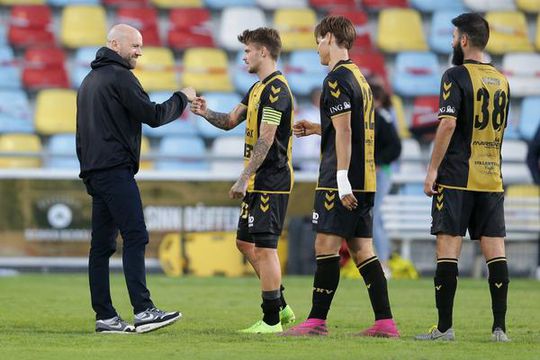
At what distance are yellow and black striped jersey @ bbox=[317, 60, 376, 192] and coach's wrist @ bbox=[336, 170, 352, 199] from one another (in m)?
0.16

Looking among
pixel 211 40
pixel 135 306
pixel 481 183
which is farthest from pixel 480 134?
pixel 211 40

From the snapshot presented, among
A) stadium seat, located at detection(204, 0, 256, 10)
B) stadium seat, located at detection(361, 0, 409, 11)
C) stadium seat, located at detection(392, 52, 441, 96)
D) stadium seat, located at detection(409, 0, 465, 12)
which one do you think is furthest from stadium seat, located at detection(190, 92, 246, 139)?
stadium seat, located at detection(409, 0, 465, 12)

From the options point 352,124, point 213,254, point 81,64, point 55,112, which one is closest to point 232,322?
point 352,124

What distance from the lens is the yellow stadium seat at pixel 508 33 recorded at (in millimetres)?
20781

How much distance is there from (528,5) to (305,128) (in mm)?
12967

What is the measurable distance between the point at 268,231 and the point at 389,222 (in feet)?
26.9

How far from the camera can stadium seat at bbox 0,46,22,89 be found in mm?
19547

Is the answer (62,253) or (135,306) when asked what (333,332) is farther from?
(62,253)

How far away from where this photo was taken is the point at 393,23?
2080 centimetres

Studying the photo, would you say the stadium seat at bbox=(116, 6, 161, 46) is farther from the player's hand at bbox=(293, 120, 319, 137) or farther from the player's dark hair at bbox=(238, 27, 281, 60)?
the player's dark hair at bbox=(238, 27, 281, 60)

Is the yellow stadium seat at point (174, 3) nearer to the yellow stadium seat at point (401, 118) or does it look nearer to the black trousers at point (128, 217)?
the yellow stadium seat at point (401, 118)

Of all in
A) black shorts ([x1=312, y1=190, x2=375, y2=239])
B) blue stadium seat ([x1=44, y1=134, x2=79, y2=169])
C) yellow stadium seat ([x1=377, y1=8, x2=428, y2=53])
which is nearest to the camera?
black shorts ([x1=312, y1=190, x2=375, y2=239])

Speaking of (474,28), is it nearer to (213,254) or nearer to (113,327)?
(113,327)

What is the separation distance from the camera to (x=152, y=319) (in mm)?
8352
